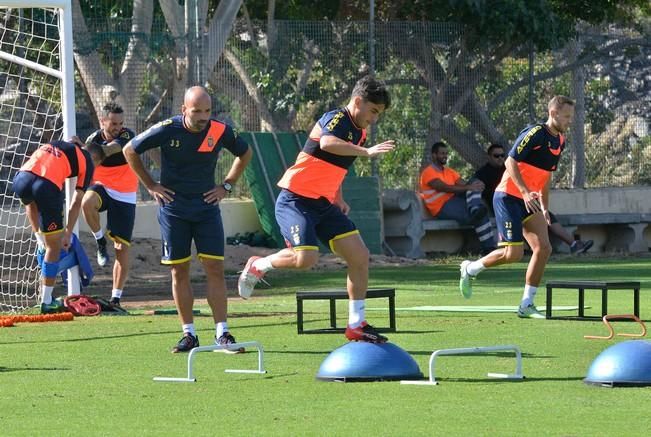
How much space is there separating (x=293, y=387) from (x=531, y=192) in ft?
17.4

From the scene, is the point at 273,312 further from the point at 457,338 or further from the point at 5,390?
the point at 5,390

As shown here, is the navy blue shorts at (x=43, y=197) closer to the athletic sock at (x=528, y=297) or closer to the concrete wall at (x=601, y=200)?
the athletic sock at (x=528, y=297)

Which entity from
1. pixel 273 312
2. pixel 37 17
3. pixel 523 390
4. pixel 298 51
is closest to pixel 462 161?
pixel 298 51

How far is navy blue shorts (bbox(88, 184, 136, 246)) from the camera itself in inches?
602

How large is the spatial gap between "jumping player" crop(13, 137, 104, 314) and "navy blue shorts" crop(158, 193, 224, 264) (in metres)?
3.48

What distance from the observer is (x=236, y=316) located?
1445 cm

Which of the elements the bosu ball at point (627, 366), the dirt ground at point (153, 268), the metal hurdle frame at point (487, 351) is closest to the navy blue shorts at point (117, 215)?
the dirt ground at point (153, 268)

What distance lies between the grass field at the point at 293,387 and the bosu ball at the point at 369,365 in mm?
86

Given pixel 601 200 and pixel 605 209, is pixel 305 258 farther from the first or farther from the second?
pixel 605 209

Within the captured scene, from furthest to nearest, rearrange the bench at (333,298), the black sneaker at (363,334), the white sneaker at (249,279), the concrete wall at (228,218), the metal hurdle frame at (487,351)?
1. the concrete wall at (228,218)
2. the white sneaker at (249,279)
3. the bench at (333,298)
4. the black sneaker at (363,334)
5. the metal hurdle frame at (487,351)

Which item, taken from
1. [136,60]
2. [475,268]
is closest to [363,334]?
[475,268]

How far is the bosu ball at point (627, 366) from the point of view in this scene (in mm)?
8711

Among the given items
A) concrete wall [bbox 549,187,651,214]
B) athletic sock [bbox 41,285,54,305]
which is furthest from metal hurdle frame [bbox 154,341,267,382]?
concrete wall [bbox 549,187,651,214]

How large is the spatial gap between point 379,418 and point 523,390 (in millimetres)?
1380
